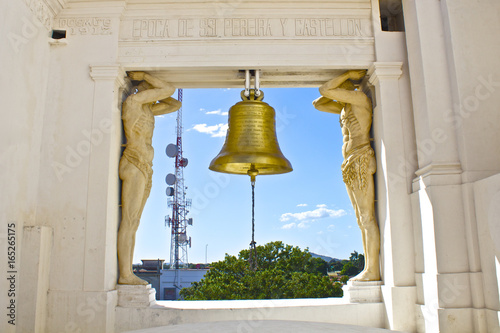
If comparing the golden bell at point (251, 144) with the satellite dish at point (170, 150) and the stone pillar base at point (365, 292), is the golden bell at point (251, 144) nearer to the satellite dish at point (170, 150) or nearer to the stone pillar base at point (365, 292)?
the stone pillar base at point (365, 292)

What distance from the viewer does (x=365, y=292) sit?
19.9 feet

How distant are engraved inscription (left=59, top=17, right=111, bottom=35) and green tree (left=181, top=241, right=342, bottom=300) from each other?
21.6ft

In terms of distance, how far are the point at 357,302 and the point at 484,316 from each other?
1.60 m

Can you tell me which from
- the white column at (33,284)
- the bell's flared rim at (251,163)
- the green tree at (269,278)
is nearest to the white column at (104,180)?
the white column at (33,284)

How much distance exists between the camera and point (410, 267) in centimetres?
579

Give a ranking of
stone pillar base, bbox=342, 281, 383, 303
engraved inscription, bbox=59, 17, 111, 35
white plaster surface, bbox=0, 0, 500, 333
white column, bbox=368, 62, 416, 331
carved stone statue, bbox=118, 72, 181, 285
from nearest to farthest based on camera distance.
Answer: white plaster surface, bbox=0, 0, 500, 333
white column, bbox=368, 62, 416, 331
stone pillar base, bbox=342, 281, 383, 303
carved stone statue, bbox=118, 72, 181, 285
engraved inscription, bbox=59, 17, 111, 35

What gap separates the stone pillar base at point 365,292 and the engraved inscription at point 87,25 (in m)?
4.94

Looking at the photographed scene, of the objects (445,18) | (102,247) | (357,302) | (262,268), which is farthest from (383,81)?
(262,268)

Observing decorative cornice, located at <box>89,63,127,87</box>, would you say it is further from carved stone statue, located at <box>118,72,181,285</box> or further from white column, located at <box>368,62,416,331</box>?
white column, located at <box>368,62,416,331</box>

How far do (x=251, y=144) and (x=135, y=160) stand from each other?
174 cm

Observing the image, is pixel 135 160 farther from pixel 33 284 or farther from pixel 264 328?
pixel 264 328

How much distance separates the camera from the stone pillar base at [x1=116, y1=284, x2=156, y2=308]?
5930 millimetres

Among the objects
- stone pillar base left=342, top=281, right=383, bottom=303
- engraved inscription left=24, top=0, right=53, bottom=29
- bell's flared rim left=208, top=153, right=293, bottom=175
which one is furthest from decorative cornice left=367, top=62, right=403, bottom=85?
engraved inscription left=24, top=0, right=53, bottom=29

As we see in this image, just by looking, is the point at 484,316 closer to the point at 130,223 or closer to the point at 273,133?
the point at 273,133
